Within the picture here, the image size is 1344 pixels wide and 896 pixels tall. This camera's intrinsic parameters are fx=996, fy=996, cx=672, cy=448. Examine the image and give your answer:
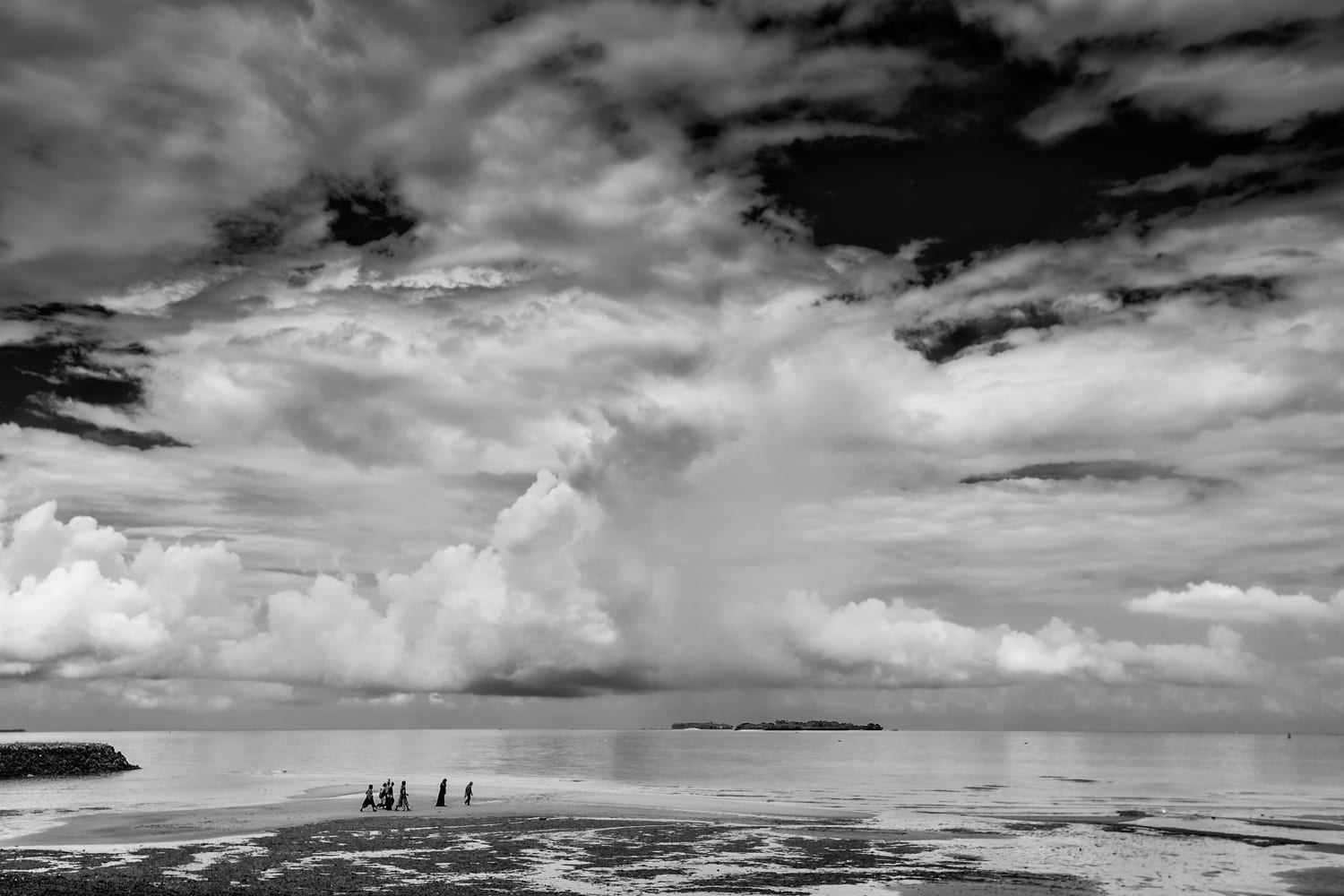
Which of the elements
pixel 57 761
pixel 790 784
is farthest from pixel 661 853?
pixel 57 761

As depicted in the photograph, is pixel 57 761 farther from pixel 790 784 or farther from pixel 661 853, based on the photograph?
pixel 661 853

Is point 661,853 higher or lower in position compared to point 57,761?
higher

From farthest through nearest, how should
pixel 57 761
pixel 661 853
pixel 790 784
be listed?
pixel 57 761 → pixel 790 784 → pixel 661 853

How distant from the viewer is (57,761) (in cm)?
14188

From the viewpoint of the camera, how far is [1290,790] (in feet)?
366

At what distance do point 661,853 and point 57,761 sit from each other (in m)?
128

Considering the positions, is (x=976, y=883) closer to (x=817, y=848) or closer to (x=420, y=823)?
(x=817, y=848)

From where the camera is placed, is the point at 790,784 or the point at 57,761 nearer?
the point at 790,784

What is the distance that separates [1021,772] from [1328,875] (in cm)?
10703

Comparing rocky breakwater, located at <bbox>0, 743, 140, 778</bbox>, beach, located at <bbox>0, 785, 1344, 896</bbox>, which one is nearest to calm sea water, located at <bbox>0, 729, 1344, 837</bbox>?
rocky breakwater, located at <bbox>0, 743, 140, 778</bbox>

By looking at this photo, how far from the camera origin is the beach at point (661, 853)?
4116 centimetres

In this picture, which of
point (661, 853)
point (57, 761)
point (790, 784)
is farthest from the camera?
point (57, 761)

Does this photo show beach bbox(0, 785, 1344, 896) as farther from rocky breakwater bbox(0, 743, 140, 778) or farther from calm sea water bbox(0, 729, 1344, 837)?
rocky breakwater bbox(0, 743, 140, 778)

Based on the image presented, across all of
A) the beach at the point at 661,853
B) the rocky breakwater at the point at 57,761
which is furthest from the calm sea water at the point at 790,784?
the beach at the point at 661,853
